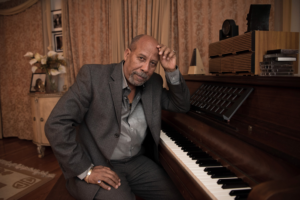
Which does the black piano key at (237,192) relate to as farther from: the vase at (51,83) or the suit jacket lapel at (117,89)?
the vase at (51,83)

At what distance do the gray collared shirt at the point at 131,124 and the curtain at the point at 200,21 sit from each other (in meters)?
1.46

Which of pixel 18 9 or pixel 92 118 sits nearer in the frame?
pixel 92 118

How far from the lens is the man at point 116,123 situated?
134 cm

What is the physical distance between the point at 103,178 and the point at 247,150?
879 millimetres

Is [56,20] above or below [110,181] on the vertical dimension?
above

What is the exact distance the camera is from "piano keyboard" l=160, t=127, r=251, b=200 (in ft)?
2.60

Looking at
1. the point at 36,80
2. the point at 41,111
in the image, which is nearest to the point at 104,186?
the point at 41,111

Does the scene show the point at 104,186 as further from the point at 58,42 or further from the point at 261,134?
the point at 58,42

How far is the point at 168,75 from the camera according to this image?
154cm

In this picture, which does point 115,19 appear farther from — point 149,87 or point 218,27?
point 149,87

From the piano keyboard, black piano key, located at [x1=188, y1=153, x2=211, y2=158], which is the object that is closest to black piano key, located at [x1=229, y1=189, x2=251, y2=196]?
the piano keyboard

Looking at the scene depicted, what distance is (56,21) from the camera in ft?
14.1

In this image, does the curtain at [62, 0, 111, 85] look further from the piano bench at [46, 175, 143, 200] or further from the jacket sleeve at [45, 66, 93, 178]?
the piano bench at [46, 175, 143, 200]

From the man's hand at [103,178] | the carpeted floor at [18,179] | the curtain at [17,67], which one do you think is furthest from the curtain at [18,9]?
the man's hand at [103,178]
